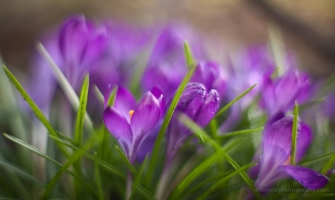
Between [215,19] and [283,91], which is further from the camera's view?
[215,19]

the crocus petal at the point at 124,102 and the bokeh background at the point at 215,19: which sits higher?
the bokeh background at the point at 215,19

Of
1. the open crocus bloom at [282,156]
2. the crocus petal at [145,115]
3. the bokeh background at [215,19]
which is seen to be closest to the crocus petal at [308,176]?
the open crocus bloom at [282,156]

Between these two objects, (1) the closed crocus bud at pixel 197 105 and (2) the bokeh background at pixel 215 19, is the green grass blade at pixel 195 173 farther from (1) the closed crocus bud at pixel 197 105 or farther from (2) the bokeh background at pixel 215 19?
(2) the bokeh background at pixel 215 19

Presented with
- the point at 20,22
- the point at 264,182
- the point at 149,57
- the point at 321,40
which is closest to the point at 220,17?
the point at 321,40

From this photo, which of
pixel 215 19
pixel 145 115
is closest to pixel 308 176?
pixel 145 115

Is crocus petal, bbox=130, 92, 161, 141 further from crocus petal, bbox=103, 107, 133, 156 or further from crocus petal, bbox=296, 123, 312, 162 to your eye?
crocus petal, bbox=296, 123, 312, 162

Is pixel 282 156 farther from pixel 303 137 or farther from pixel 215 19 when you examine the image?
pixel 215 19
